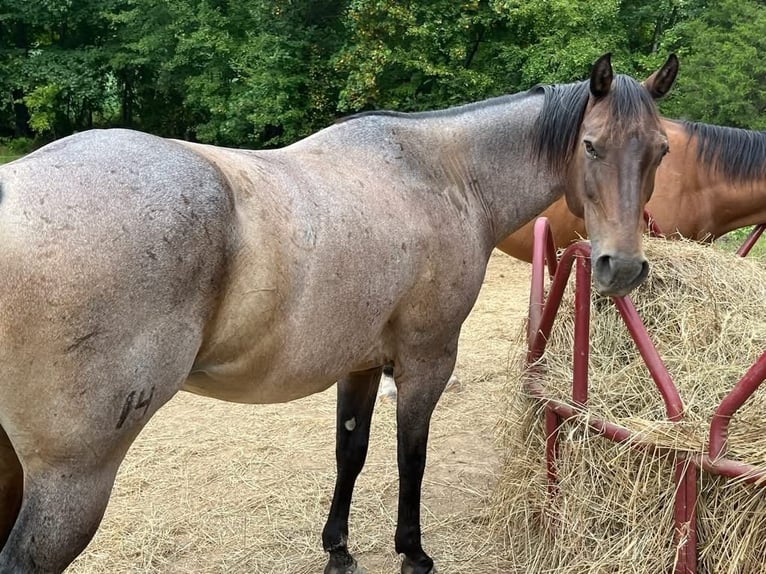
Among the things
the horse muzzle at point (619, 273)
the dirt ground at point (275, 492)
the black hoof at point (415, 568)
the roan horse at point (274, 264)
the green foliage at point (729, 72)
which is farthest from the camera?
the green foliage at point (729, 72)

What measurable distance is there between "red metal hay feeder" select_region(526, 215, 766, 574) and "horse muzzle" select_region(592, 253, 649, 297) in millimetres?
44

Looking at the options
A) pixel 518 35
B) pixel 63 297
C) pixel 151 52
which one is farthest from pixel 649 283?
pixel 151 52

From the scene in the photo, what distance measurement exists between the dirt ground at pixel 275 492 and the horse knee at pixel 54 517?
131 centimetres

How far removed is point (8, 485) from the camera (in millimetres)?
1829

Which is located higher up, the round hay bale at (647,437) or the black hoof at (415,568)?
the round hay bale at (647,437)

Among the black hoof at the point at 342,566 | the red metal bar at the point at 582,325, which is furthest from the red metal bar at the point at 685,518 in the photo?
the black hoof at the point at 342,566

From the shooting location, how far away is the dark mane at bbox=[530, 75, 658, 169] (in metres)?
2.13

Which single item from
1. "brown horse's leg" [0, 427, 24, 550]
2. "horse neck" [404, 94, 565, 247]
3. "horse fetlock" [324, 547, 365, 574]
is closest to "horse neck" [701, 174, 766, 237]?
"horse neck" [404, 94, 565, 247]

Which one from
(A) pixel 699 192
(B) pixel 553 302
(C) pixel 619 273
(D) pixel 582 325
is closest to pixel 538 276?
(B) pixel 553 302

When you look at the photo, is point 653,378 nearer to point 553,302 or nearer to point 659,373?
point 659,373

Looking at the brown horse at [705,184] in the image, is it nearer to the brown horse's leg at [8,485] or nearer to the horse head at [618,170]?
the horse head at [618,170]

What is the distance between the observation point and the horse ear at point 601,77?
83.1 inches

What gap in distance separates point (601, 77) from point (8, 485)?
2.20 m

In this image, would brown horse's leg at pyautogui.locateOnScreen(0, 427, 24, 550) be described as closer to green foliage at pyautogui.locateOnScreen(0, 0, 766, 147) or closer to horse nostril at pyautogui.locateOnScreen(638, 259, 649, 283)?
horse nostril at pyautogui.locateOnScreen(638, 259, 649, 283)
